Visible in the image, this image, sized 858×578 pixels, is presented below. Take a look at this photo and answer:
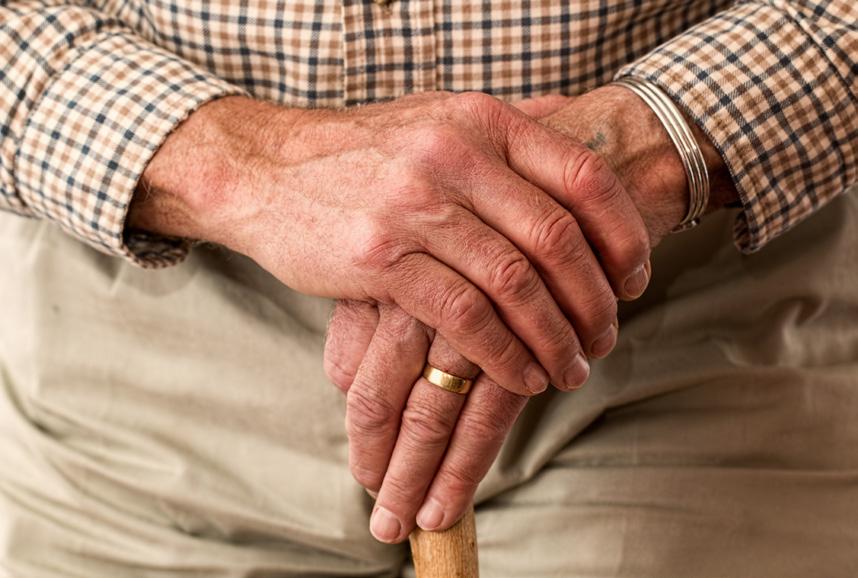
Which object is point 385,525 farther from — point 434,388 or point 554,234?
point 554,234

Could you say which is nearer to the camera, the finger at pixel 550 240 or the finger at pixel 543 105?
the finger at pixel 550 240

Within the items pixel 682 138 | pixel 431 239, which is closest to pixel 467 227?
pixel 431 239

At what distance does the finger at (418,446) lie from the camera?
904 millimetres

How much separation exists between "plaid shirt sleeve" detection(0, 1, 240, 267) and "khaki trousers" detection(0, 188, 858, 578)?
0.14m

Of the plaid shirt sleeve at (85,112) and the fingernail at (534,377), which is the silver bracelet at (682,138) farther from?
the plaid shirt sleeve at (85,112)

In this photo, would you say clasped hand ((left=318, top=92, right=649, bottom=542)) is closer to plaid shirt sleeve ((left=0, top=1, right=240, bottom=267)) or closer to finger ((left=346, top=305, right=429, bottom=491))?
finger ((left=346, top=305, right=429, bottom=491))

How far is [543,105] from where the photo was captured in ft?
3.28

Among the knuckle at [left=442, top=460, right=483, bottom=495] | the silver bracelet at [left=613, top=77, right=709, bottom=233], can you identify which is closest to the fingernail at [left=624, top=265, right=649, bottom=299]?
the silver bracelet at [left=613, top=77, right=709, bottom=233]

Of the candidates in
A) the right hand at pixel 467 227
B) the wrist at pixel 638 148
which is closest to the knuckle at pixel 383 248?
the right hand at pixel 467 227

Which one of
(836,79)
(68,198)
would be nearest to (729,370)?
(836,79)

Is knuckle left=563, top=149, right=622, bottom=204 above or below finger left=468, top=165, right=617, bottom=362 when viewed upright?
above

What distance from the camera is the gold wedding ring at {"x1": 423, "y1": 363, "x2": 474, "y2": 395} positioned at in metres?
0.90

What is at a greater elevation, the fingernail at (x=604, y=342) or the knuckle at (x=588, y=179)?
the knuckle at (x=588, y=179)

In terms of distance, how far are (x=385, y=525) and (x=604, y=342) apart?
265 mm
